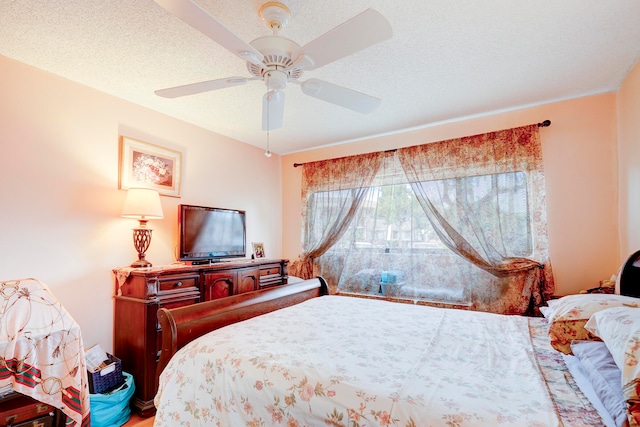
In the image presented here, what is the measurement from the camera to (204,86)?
68.9 inches

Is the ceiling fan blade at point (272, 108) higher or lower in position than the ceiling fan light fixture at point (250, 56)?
lower

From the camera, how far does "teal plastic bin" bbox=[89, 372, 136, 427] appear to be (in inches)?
82.7

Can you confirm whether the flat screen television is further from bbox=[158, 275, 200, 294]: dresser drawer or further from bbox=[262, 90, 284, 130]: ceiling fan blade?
bbox=[262, 90, 284, 130]: ceiling fan blade

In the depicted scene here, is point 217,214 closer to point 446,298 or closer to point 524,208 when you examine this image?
point 446,298

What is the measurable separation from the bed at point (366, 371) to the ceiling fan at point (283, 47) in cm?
137

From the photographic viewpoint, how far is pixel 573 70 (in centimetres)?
232

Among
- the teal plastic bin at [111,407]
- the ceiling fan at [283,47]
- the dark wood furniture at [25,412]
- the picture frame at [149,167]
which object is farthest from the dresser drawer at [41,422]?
the ceiling fan at [283,47]

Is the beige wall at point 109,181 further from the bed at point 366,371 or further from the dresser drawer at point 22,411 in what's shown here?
the bed at point 366,371

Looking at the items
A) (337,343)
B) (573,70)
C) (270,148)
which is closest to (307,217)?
(270,148)

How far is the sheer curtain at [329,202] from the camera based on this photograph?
3828 mm

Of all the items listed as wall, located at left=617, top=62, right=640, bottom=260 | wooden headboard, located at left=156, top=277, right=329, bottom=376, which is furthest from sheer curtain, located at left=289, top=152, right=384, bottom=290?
wall, located at left=617, top=62, right=640, bottom=260

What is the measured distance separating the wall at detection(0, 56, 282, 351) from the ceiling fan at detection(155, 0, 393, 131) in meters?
1.14

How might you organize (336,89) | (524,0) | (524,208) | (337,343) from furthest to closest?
(524,208)
(336,89)
(524,0)
(337,343)

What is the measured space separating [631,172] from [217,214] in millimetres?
3670
